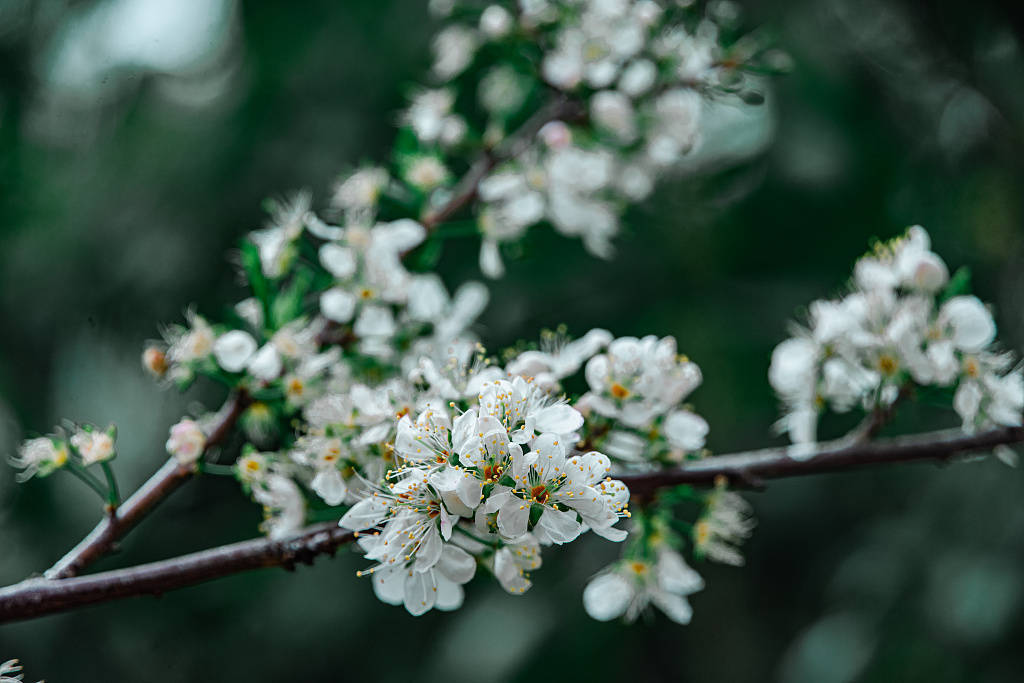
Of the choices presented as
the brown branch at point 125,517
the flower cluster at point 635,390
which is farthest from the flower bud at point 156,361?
the flower cluster at point 635,390

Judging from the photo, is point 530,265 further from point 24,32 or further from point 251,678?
point 24,32

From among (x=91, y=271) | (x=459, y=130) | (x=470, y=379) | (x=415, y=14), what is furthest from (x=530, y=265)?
(x=470, y=379)

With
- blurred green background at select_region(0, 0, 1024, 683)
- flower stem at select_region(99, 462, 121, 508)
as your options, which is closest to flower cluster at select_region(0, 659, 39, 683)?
flower stem at select_region(99, 462, 121, 508)

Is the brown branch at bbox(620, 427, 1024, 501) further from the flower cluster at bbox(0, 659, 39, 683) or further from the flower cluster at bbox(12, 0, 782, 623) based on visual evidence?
the flower cluster at bbox(0, 659, 39, 683)

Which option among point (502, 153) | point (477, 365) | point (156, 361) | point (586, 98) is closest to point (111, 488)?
point (156, 361)

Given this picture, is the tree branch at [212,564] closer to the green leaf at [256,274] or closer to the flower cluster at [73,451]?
the flower cluster at [73,451]

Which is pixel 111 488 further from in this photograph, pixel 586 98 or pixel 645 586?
pixel 586 98
